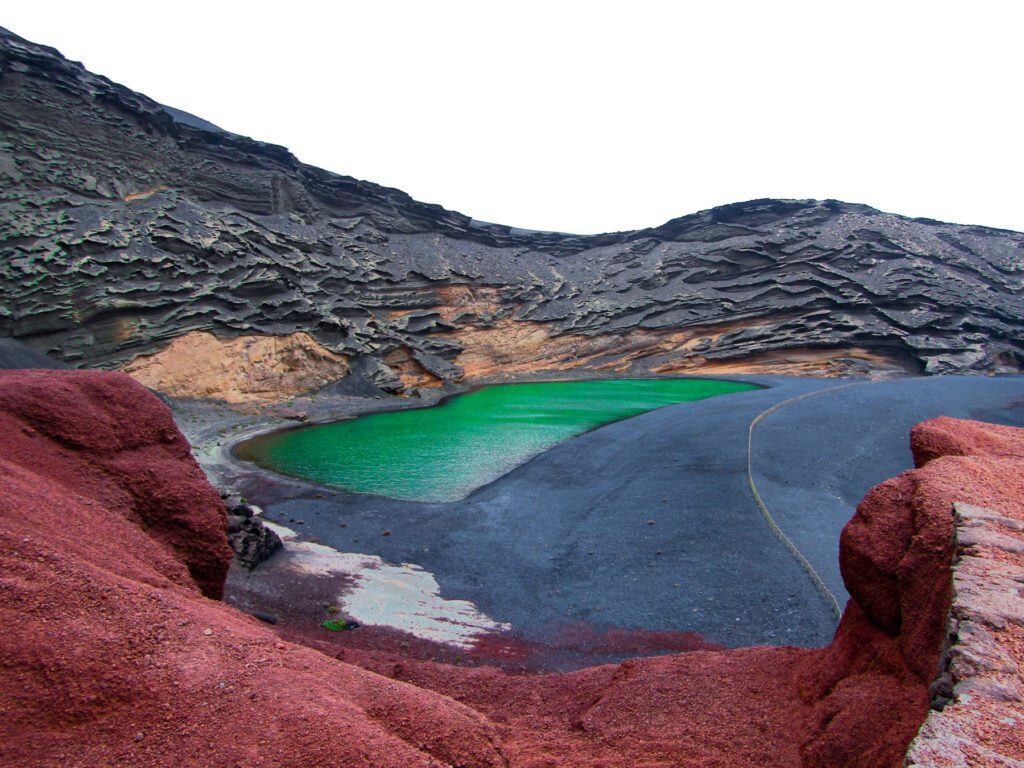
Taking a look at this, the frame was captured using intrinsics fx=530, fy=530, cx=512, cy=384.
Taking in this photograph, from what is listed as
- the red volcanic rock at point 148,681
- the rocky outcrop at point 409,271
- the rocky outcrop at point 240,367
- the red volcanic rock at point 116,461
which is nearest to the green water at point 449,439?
the rocky outcrop at point 240,367

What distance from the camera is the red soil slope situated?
2088 mm

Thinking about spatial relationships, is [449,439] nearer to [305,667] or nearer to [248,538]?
[248,538]

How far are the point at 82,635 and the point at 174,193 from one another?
3204 centimetres

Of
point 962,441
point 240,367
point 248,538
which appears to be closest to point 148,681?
point 962,441

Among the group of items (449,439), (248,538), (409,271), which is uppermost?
(409,271)

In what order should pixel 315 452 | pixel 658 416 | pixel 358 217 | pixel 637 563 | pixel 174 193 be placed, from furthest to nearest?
pixel 358 217 < pixel 174 193 < pixel 658 416 < pixel 315 452 < pixel 637 563

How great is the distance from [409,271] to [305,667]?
3374 cm

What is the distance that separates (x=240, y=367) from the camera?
24.9 m

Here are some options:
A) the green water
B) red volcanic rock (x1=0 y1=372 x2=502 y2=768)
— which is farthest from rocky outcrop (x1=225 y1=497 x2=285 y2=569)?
red volcanic rock (x1=0 y1=372 x2=502 y2=768)

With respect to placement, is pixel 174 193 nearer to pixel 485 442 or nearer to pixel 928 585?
pixel 485 442

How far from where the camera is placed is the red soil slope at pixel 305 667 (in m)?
2.09

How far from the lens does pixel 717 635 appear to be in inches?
270

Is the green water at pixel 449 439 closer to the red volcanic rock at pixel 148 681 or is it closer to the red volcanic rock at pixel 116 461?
the red volcanic rock at pixel 116 461

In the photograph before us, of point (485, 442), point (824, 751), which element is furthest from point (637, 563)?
point (485, 442)
